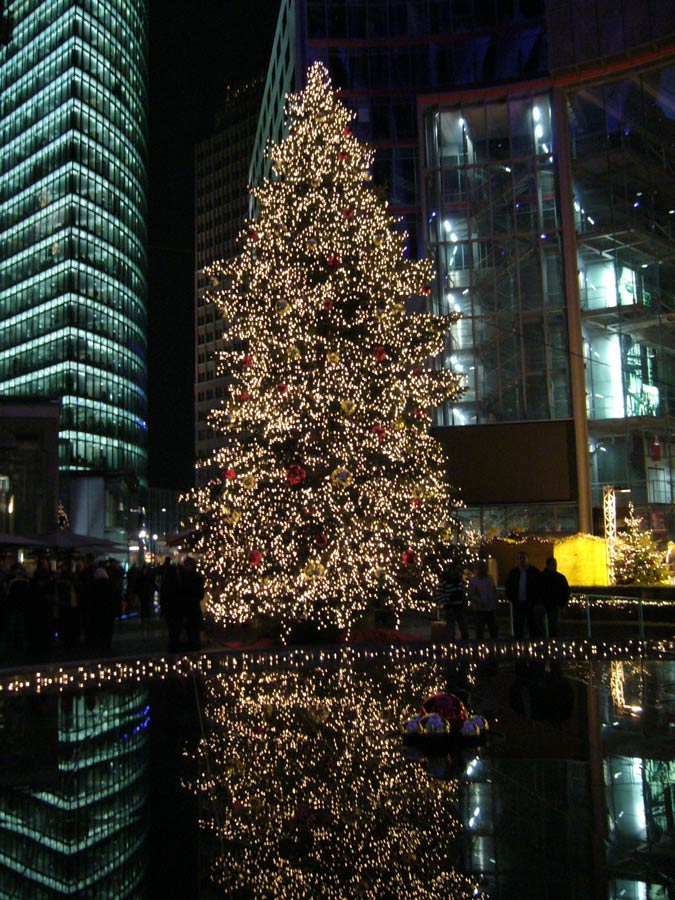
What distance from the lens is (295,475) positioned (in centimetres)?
1875

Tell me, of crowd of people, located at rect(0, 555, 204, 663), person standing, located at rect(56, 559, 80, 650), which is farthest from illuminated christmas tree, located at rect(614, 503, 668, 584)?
person standing, located at rect(56, 559, 80, 650)

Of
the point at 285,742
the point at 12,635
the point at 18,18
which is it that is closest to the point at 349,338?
the point at 12,635

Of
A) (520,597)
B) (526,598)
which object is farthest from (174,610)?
(526,598)

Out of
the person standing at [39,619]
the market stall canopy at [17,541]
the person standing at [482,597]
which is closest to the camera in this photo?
the person standing at [482,597]

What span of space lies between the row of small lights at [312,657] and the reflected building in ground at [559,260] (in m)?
19.7

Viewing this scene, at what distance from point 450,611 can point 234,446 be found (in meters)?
5.44

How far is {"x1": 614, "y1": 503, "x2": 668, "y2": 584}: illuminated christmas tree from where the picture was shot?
2839 cm

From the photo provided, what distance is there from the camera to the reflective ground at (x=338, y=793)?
Result: 18.1 ft

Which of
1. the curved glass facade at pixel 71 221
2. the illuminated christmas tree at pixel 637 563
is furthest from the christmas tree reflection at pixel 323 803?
the curved glass facade at pixel 71 221

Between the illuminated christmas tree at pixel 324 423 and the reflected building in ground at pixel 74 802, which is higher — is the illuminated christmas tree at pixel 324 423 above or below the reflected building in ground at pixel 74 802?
above

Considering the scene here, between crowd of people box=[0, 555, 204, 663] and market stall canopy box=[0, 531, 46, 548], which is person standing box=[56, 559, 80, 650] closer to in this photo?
crowd of people box=[0, 555, 204, 663]

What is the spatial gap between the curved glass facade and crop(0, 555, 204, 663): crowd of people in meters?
69.5

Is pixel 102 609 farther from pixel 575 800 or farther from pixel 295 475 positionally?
pixel 575 800

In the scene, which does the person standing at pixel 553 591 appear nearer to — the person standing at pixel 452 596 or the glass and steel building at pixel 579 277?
the person standing at pixel 452 596
